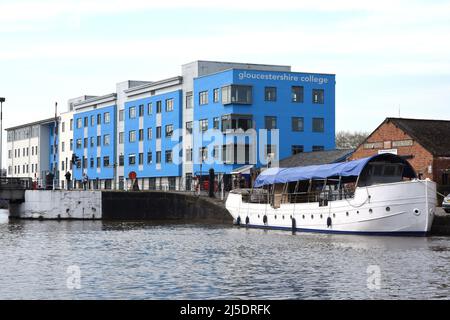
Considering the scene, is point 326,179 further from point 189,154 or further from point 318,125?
point 189,154

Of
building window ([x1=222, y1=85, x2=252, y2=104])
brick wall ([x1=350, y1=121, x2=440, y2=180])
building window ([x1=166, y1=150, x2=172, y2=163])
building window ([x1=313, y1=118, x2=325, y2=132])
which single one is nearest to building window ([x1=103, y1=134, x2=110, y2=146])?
building window ([x1=166, y1=150, x2=172, y2=163])

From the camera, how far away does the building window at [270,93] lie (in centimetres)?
9606

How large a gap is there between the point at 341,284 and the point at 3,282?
10.6 meters

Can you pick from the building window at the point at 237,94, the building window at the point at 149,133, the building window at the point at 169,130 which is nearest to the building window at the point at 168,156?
the building window at the point at 169,130

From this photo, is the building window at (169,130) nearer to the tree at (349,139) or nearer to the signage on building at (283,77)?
the signage on building at (283,77)

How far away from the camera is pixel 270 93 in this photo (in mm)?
96375

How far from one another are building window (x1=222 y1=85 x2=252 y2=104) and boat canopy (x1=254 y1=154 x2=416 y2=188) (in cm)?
3252

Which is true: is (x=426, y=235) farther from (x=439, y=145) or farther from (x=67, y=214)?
(x=67, y=214)

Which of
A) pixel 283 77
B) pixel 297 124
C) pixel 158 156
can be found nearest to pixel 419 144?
pixel 297 124

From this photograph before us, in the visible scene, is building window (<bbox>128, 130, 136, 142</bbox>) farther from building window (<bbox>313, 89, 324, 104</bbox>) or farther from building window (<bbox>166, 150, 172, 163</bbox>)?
building window (<bbox>313, 89, 324, 104</bbox>)

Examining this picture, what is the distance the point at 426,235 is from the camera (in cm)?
4500

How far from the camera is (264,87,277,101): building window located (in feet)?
315

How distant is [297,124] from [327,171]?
4600 centimetres
